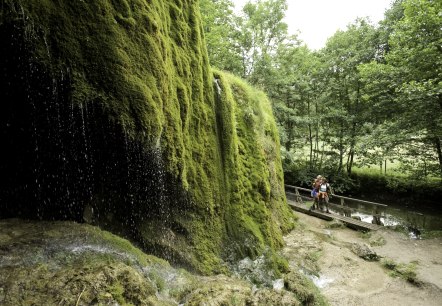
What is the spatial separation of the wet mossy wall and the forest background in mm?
9724

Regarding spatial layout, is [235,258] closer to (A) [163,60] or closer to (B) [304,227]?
(A) [163,60]

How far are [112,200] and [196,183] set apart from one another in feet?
6.22

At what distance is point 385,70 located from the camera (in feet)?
45.6

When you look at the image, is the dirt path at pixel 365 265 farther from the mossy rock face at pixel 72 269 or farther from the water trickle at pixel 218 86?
the water trickle at pixel 218 86

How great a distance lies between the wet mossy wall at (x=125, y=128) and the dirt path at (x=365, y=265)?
1843 millimetres

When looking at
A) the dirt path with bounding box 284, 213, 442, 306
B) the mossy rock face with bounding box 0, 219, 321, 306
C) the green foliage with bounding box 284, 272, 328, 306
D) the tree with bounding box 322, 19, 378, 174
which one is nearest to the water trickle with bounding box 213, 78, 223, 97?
the mossy rock face with bounding box 0, 219, 321, 306

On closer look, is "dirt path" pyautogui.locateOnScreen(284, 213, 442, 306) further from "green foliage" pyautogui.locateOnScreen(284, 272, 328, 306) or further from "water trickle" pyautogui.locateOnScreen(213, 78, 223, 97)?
"water trickle" pyautogui.locateOnScreen(213, 78, 223, 97)

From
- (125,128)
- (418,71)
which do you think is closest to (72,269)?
(125,128)

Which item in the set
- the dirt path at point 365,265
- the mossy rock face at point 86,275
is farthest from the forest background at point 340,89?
the mossy rock face at point 86,275

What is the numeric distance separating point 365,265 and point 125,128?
26.9 ft

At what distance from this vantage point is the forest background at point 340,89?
15047 millimetres

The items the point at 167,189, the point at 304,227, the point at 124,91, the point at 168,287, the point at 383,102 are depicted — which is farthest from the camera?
the point at 383,102

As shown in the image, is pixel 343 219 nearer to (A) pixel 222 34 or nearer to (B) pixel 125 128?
(B) pixel 125 128

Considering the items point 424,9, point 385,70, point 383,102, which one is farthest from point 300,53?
point 424,9
